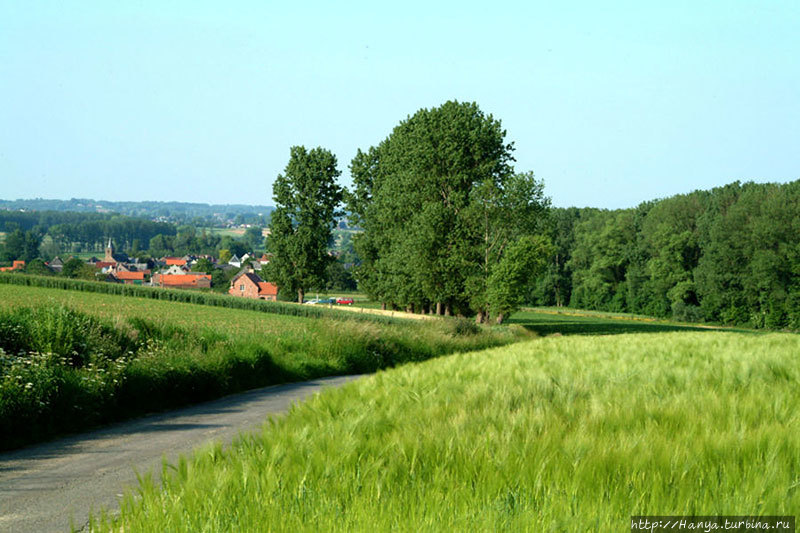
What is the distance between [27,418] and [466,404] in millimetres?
7578

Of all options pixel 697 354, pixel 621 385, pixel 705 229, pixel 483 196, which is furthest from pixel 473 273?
pixel 705 229

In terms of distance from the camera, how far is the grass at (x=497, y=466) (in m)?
3.19

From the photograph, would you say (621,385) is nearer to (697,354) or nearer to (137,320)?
(697,354)

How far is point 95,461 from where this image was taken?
839 cm

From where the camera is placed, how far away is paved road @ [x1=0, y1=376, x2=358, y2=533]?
6266 mm

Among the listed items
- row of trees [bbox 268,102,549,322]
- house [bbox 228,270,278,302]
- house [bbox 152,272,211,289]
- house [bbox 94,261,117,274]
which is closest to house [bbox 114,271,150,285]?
house [bbox 94,261,117,274]

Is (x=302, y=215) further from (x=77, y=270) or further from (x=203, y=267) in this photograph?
(x=203, y=267)

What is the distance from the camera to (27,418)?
32.8 feet

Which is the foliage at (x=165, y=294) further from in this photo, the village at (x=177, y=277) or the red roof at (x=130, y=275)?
the red roof at (x=130, y=275)

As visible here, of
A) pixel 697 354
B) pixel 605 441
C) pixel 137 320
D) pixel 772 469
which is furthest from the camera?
pixel 137 320

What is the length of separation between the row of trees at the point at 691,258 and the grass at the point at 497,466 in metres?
49.3

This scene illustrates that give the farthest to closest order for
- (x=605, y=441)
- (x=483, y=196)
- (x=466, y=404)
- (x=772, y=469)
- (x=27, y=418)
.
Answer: (x=483, y=196), (x=27, y=418), (x=466, y=404), (x=605, y=441), (x=772, y=469)

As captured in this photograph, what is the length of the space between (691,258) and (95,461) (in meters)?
97.2

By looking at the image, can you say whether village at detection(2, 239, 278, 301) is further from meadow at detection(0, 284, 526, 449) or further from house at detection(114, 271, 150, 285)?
meadow at detection(0, 284, 526, 449)
